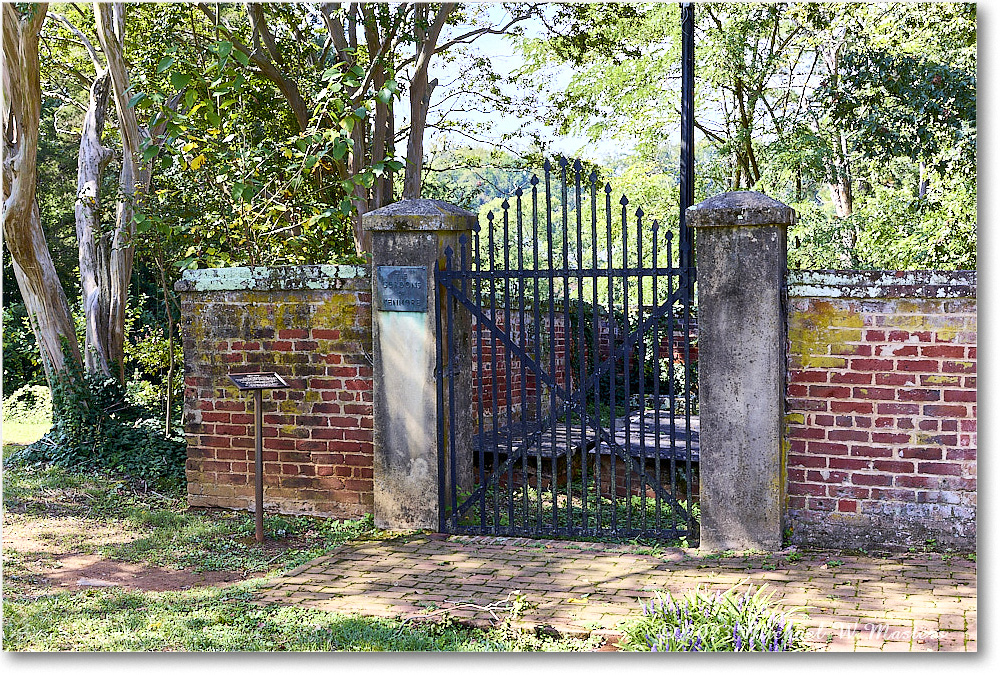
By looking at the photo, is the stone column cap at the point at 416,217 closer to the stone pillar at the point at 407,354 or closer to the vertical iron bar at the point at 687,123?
the stone pillar at the point at 407,354

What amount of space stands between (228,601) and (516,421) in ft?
15.7

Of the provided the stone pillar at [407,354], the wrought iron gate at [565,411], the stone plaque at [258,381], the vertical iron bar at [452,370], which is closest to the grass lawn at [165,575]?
the stone pillar at [407,354]

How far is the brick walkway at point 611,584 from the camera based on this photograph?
3904 millimetres

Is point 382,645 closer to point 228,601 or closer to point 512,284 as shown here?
point 228,601

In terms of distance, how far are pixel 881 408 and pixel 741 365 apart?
775mm

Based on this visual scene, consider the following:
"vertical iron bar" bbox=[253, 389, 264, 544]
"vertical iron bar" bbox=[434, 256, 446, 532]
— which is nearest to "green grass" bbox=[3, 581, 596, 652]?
"vertical iron bar" bbox=[253, 389, 264, 544]

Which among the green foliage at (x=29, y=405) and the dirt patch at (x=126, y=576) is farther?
the green foliage at (x=29, y=405)

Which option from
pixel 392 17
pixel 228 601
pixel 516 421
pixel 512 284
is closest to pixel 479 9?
pixel 392 17

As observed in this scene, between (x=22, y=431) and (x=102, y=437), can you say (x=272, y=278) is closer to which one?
(x=102, y=437)

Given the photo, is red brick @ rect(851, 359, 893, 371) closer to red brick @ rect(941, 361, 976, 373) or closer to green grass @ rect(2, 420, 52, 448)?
red brick @ rect(941, 361, 976, 373)

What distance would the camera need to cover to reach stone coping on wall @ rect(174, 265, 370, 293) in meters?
5.73

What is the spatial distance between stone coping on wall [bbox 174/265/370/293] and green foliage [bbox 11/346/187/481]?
184cm

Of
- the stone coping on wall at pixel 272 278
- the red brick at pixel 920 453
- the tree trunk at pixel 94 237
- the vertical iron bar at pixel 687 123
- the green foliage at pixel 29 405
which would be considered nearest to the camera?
the red brick at pixel 920 453

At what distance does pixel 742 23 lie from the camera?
41.9 ft
